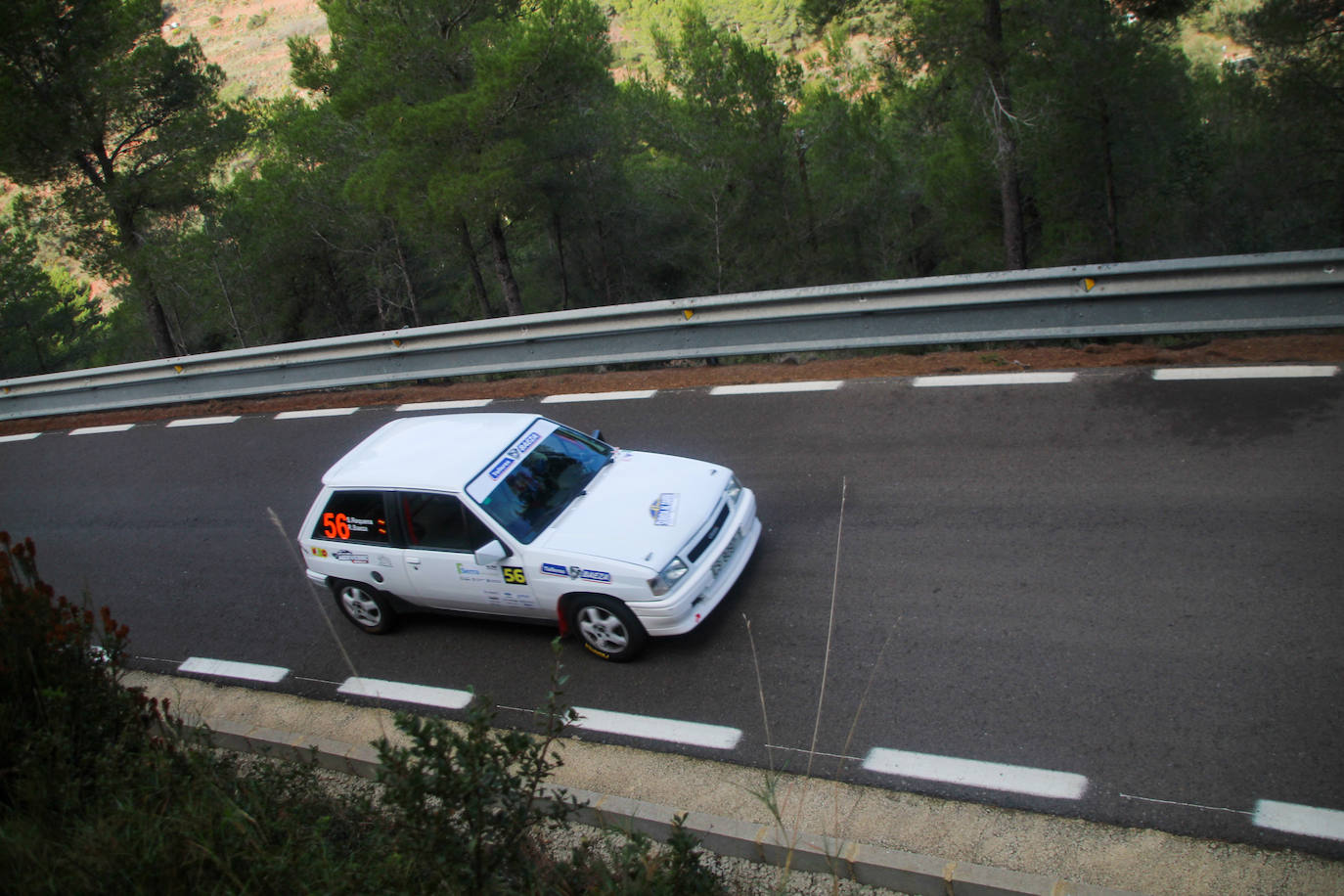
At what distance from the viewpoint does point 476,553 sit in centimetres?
631

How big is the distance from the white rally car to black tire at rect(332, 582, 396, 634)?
0.04 feet

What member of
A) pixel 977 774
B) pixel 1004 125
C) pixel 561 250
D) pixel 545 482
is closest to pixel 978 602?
pixel 977 774

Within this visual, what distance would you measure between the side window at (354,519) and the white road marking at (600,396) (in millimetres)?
4025

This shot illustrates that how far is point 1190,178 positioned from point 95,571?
28.1 meters

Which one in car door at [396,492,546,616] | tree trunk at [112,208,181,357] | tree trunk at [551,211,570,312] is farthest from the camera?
tree trunk at [551,211,570,312]

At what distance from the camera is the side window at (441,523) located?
6469 mm

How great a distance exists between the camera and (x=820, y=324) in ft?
33.7

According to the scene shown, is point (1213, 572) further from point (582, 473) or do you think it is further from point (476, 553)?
point (476, 553)

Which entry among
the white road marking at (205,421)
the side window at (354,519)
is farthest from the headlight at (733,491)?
the white road marking at (205,421)

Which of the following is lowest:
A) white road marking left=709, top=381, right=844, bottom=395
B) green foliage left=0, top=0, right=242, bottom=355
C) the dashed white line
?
white road marking left=709, top=381, right=844, bottom=395

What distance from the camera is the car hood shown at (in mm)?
6059

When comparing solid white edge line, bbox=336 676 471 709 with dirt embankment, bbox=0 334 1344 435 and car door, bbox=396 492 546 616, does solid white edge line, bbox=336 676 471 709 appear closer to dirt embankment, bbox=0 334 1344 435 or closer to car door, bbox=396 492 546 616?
car door, bbox=396 492 546 616

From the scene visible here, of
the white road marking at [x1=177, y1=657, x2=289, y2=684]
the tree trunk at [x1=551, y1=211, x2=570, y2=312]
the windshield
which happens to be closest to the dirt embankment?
the windshield

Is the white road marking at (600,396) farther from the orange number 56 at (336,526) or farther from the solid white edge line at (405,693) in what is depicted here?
the solid white edge line at (405,693)
